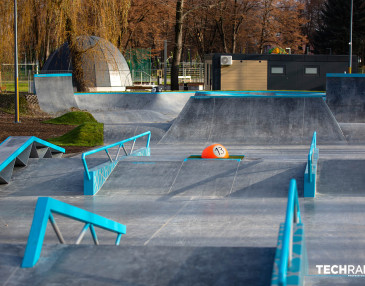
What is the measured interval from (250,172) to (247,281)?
698 centimetres

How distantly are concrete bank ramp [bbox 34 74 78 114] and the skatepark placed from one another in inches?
345

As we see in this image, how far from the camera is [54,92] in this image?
28.2 meters

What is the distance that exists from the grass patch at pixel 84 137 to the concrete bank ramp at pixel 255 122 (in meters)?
2.59

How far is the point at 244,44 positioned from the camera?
7500cm

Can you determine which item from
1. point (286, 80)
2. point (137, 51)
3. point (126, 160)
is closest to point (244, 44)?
point (137, 51)

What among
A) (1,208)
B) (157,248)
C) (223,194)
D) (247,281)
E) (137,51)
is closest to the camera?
(247,281)

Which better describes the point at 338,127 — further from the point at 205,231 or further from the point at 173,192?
the point at 205,231

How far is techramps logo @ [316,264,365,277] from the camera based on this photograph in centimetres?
575

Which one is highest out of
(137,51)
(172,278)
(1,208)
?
(137,51)

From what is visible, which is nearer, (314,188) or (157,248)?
(157,248)

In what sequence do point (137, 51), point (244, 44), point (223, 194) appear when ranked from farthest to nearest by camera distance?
point (244, 44) < point (137, 51) < point (223, 194)

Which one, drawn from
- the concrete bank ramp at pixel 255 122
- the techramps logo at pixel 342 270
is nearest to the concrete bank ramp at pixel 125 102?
the concrete bank ramp at pixel 255 122

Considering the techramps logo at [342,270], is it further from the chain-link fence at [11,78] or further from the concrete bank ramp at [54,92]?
the chain-link fence at [11,78]

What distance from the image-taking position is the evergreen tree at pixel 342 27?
65625 mm
